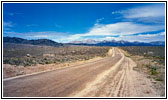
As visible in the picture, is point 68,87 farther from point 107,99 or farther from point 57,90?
point 107,99

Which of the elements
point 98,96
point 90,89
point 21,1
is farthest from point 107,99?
point 21,1

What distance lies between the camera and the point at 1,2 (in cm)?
1106

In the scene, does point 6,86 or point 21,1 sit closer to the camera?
point 6,86

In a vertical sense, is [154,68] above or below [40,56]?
below

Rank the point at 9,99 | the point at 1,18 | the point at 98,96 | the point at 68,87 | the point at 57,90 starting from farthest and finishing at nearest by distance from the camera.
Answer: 1. the point at 1,18
2. the point at 68,87
3. the point at 57,90
4. the point at 98,96
5. the point at 9,99

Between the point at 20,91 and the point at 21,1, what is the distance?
236 inches

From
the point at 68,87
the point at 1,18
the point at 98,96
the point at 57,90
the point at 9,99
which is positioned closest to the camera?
the point at 9,99

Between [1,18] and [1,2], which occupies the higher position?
[1,2]

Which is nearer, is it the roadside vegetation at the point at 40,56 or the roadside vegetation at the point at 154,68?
the roadside vegetation at the point at 154,68

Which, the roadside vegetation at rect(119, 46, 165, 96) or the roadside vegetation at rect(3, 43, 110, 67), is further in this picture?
the roadside vegetation at rect(3, 43, 110, 67)

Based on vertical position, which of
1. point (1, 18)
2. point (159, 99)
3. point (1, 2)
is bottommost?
point (159, 99)

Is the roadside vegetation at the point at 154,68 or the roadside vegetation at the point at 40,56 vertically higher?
the roadside vegetation at the point at 40,56

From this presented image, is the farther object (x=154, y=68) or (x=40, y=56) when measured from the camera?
(x=40, y=56)

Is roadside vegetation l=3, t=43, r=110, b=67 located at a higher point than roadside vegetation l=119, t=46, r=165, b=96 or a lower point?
higher
